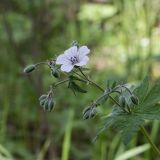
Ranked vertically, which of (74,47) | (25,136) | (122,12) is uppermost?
(74,47)

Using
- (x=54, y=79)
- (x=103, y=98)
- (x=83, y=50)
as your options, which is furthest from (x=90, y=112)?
(x=54, y=79)

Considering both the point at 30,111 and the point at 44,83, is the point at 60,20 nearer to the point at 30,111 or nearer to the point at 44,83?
the point at 44,83

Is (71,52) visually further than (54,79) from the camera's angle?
No

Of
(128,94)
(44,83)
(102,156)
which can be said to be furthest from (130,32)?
(128,94)

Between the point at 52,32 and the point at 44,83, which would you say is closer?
the point at 44,83

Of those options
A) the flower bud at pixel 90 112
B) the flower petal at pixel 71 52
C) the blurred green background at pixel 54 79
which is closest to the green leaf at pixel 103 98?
the flower bud at pixel 90 112

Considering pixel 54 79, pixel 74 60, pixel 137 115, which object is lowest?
pixel 54 79

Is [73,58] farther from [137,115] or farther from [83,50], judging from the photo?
[137,115]
